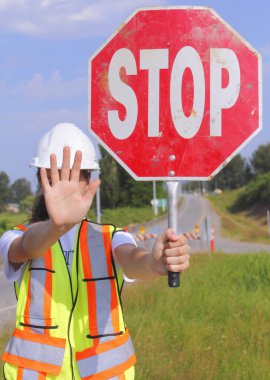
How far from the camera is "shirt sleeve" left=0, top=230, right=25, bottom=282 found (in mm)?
2559

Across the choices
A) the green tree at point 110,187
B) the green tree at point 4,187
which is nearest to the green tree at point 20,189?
the green tree at point 4,187

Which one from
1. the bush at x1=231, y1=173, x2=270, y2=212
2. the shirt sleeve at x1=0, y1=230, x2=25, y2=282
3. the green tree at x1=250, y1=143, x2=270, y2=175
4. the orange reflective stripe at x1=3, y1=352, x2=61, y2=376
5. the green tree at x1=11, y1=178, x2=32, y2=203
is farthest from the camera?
the green tree at x1=11, y1=178, x2=32, y2=203

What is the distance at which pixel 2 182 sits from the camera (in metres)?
91.4

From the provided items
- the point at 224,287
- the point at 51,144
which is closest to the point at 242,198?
the point at 224,287

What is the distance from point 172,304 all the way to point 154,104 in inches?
193

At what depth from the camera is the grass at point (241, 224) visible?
136 ft

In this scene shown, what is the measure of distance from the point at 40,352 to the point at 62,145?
0.80m

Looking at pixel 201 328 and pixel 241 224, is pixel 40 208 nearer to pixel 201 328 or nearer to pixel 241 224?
pixel 201 328

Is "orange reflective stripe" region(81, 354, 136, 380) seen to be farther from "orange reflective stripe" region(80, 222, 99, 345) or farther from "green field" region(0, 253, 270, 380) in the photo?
"green field" region(0, 253, 270, 380)

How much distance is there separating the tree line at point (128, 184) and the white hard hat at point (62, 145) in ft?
86.6

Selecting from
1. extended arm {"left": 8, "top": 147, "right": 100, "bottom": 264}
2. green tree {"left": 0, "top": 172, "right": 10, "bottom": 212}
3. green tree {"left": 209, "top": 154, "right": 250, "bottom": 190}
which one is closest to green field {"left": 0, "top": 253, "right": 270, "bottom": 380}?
extended arm {"left": 8, "top": 147, "right": 100, "bottom": 264}

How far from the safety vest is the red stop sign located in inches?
17.0

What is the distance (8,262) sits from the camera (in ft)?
8.38

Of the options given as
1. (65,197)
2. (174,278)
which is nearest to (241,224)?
(174,278)
